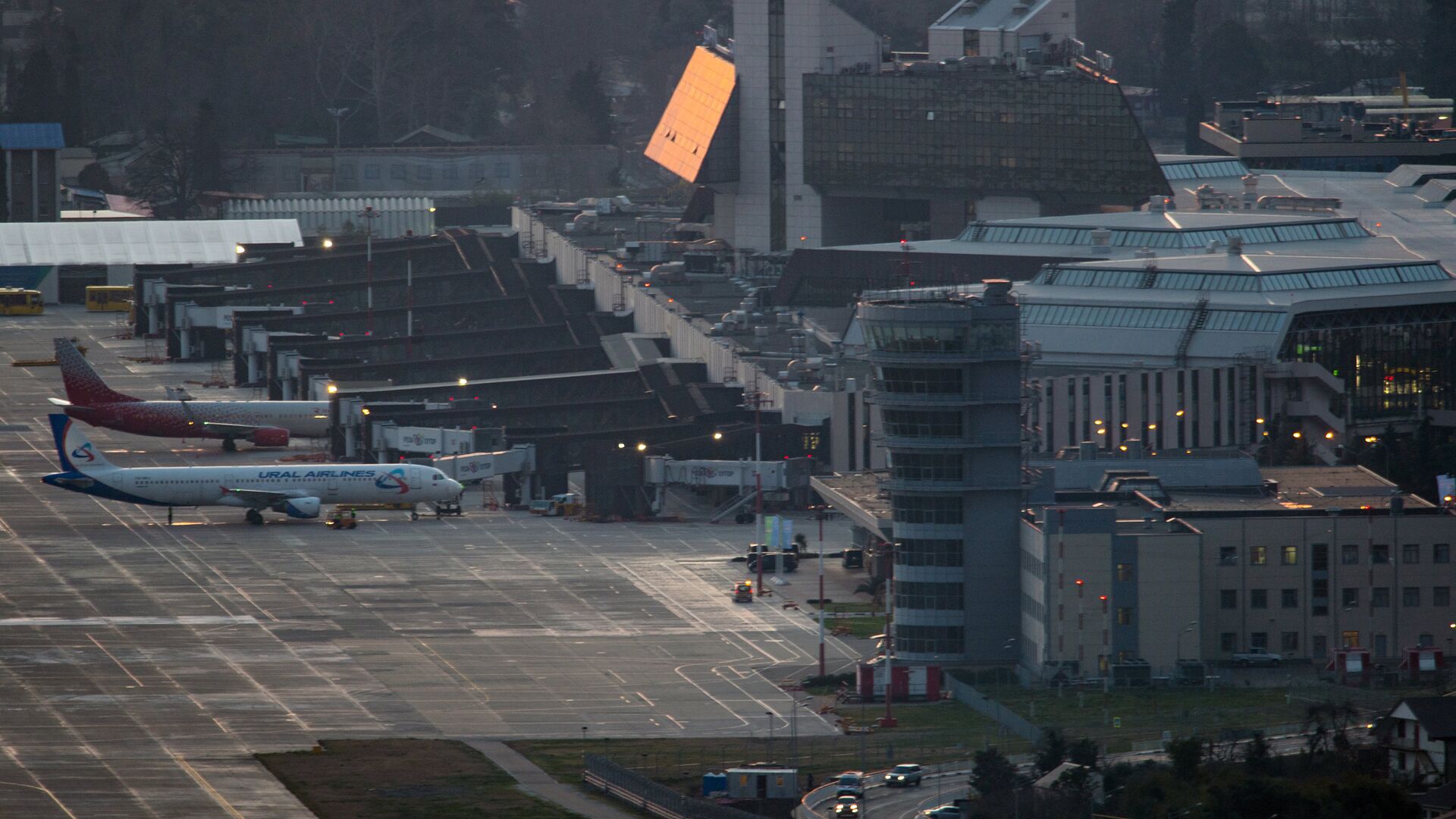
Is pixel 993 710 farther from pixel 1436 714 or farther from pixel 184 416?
pixel 184 416

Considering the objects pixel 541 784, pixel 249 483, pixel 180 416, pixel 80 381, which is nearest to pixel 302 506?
pixel 249 483

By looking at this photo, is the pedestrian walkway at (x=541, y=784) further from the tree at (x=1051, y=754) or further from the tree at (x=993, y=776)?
the tree at (x=1051, y=754)

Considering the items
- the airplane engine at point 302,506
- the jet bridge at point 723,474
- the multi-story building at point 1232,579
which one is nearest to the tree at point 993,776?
the multi-story building at point 1232,579

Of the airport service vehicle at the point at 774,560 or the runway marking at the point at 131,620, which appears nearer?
the runway marking at the point at 131,620

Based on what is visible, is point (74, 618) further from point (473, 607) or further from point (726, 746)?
point (726, 746)

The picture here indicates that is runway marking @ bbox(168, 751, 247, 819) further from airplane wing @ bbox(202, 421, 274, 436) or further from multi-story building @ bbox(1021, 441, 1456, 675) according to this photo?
airplane wing @ bbox(202, 421, 274, 436)

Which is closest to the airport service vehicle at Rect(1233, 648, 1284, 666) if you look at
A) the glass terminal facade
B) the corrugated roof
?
the corrugated roof

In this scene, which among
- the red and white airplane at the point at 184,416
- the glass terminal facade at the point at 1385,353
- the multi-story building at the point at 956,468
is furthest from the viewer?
the red and white airplane at the point at 184,416
